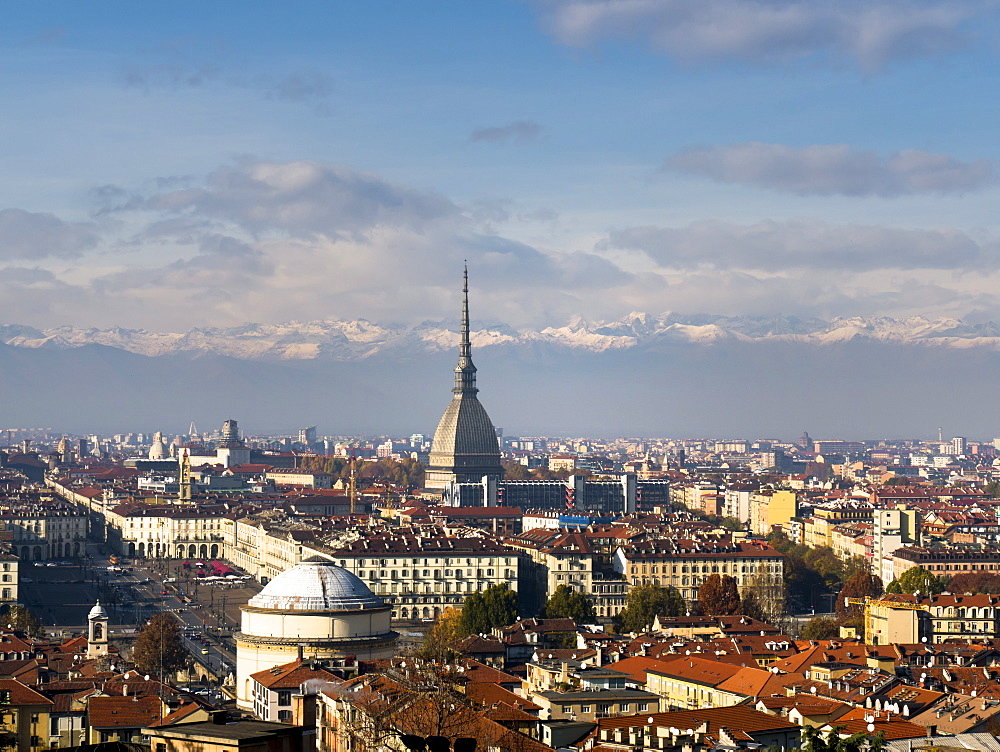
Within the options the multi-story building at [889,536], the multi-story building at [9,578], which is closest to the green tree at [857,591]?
the multi-story building at [889,536]

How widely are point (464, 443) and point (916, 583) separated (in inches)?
3688

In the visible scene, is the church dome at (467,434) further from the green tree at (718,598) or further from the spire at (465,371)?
the green tree at (718,598)

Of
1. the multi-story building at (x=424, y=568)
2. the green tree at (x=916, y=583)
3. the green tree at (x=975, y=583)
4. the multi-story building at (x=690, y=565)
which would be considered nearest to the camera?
the green tree at (x=916, y=583)

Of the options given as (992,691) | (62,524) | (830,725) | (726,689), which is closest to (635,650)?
(726,689)

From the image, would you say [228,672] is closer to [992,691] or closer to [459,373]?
[992,691]

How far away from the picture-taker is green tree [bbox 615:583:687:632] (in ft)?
240

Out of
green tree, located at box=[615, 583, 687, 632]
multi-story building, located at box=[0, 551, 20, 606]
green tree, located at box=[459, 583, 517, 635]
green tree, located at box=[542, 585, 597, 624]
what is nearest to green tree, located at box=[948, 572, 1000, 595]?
green tree, located at box=[615, 583, 687, 632]

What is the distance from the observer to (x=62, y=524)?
A: 120625 millimetres

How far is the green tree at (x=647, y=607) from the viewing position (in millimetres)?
73062

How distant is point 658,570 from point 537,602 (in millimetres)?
5504

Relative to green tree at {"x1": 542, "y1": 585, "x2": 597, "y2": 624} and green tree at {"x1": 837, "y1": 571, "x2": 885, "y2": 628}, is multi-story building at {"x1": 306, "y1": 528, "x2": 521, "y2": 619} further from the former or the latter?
green tree at {"x1": 837, "y1": 571, "x2": 885, "y2": 628}

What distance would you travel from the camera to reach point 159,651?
188ft

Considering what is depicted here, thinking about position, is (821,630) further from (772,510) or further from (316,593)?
(772,510)

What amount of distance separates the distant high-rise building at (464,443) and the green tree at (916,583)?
8609cm
